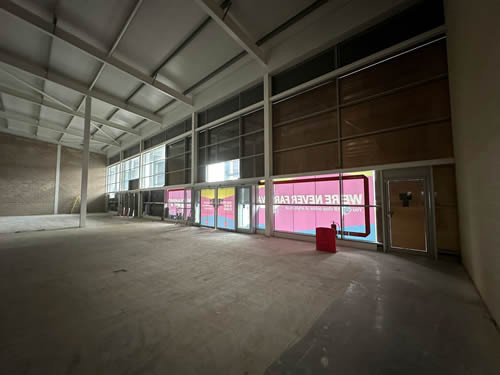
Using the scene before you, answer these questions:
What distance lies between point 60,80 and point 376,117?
15.5 metres

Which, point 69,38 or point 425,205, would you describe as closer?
point 425,205

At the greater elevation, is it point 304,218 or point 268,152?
point 268,152

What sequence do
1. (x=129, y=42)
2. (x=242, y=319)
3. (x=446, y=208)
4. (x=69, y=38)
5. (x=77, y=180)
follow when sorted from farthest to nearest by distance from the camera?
(x=77, y=180) → (x=129, y=42) → (x=69, y=38) → (x=446, y=208) → (x=242, y=319)

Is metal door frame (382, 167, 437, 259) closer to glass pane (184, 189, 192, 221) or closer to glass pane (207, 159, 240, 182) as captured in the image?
glass pane (207, 159, 240, 182)

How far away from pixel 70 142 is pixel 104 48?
18.6 metres

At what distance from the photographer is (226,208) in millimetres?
10258

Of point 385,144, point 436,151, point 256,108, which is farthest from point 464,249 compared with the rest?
point 256,108

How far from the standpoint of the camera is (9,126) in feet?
57.1

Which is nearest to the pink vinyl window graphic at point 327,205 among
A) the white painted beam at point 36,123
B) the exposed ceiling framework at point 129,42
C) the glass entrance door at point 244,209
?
the glass entrance door at point 244,209

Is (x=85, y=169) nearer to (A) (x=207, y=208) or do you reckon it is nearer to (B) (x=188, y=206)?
(B) (x=188, y=206)

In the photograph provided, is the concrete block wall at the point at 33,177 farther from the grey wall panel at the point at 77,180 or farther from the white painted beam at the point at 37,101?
the white painted beam at the point at 37,101

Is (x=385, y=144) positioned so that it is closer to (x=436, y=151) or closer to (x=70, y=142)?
(x=436, y=151)

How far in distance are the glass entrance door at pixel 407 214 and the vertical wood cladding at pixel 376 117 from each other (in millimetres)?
807

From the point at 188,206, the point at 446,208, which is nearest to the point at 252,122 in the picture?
the point at 188,206
